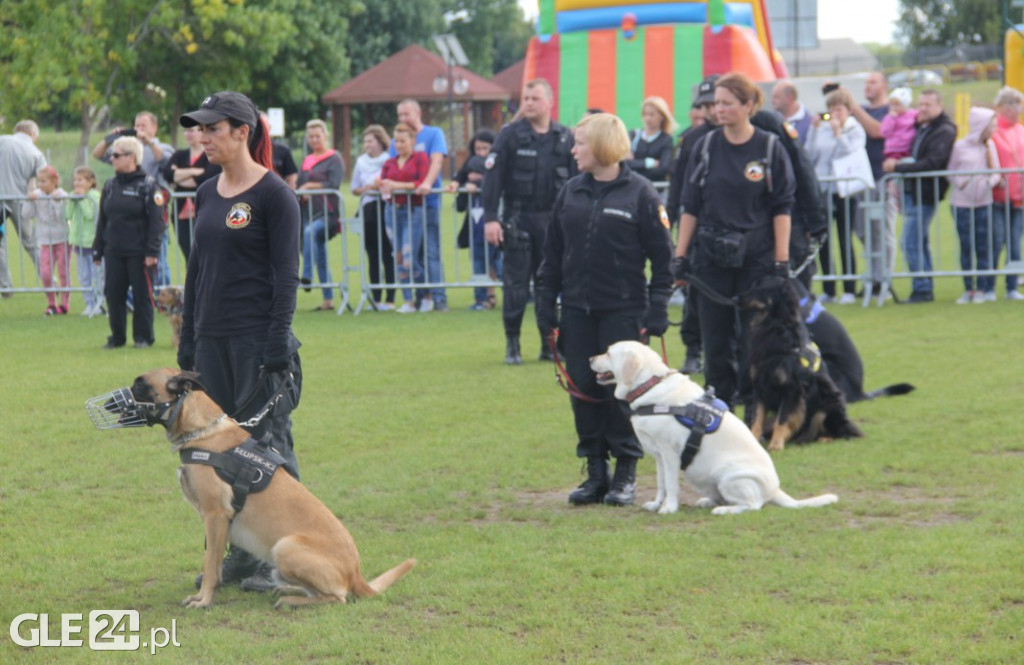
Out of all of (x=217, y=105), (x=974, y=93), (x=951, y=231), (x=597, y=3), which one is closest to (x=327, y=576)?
(x=217, y=105)

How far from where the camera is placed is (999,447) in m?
7.74

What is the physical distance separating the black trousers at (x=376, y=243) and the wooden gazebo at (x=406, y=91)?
3613 centimetres

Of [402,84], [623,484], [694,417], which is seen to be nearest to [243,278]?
[694,417]

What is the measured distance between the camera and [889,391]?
9312 mm

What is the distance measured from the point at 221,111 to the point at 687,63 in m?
15.8

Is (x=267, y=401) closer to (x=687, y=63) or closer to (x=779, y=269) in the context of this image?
(x=779, y=269)

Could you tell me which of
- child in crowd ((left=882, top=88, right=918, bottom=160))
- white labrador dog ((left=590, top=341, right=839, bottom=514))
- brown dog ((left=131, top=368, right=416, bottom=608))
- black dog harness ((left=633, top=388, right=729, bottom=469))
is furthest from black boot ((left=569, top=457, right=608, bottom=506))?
child in crowd ((left=882, top=88, right=918, bottom=160))

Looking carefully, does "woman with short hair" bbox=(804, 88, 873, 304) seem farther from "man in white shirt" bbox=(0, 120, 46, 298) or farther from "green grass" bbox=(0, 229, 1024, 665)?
"man in white shirt" bbox=(0, 120, 46, 298)

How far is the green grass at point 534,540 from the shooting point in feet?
15.5

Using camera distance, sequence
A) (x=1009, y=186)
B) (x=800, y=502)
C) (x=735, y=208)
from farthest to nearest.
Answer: (x=1009, y=186), (x=735, y=208), (x=800, y=502)

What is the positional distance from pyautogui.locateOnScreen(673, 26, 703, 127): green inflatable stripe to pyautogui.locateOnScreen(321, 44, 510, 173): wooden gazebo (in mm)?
31043

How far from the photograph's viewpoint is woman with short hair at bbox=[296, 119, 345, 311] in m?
14.9

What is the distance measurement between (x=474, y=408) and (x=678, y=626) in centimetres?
461

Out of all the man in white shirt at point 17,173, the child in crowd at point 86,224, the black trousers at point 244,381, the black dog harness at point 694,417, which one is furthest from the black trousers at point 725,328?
the man in white shirt at point 17,173
